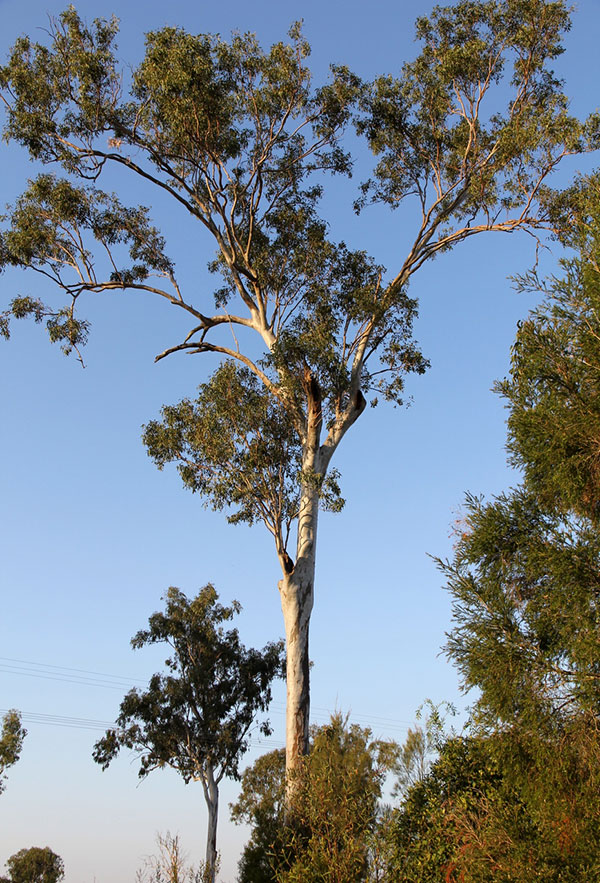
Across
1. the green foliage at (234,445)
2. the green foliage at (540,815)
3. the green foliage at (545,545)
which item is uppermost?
the green foliage at (234,445)

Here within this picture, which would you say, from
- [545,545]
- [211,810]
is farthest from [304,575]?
[211,810]

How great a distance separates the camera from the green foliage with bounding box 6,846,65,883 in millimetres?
37188

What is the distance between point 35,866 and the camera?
3747 centimetres

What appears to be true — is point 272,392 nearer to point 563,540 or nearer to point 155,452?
point 155,452

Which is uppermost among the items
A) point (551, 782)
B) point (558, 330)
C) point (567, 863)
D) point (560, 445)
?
point (558, 330)

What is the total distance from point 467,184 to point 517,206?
1195 mm

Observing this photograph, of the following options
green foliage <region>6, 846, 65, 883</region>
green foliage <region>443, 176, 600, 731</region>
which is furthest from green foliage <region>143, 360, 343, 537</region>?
green foliage <region>6, 846, 65, 883</region>

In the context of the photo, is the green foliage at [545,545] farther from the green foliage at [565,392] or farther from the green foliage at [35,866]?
the green foliage at [35,866]

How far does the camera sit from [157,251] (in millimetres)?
18156

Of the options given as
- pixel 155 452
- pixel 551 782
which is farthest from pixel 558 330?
pixel 155 452

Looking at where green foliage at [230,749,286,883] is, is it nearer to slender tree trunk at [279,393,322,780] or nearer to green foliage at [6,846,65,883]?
slender tree trunk at [279,393,322,780]

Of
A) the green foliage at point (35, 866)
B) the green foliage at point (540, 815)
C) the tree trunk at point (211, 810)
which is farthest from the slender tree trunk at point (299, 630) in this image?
the green foliage at point (35, 866)

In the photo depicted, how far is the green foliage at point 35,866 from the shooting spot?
37.2 m

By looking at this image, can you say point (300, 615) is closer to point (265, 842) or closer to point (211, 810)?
point (265, 842)
